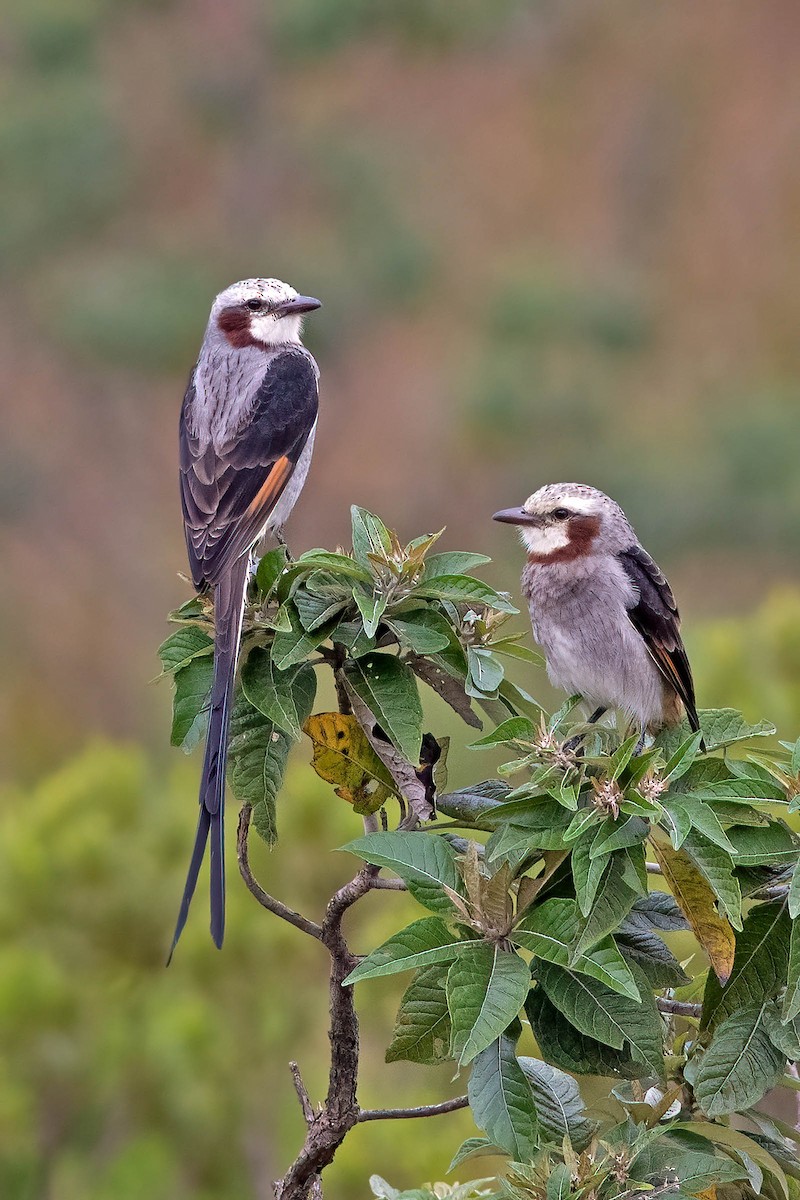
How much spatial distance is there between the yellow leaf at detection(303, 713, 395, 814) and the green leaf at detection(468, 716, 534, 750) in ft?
0.88

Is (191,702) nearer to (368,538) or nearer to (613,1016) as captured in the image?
(368,538)

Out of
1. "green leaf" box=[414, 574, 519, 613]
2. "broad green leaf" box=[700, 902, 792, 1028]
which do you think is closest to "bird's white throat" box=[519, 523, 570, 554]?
"green leaf" box=[414, 574, 519, 613]

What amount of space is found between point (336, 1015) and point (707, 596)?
8.20m

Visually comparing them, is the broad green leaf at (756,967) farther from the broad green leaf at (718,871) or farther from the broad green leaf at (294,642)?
the broad green leaf at (294,642)

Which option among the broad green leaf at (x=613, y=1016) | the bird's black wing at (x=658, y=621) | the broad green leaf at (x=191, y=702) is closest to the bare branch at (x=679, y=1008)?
the broad green leaf at (x=613, y=1016)

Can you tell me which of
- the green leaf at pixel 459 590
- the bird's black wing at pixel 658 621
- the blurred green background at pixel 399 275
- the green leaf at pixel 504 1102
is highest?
the blurred green background at pixel 399 275

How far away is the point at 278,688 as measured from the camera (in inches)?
67.9

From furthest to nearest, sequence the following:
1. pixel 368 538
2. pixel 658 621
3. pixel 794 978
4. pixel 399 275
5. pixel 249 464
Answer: pixel 399 275
pixel 249 464
pixel 658 621
pixel 368 538
pixel 794 978

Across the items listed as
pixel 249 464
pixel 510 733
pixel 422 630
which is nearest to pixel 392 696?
pixel 422 630

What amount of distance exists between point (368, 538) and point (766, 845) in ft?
1.86

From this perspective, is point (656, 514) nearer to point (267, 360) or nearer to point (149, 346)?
point (149, 346)

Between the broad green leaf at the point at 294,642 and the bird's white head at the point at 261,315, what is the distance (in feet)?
5.12

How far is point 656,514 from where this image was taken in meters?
9.92

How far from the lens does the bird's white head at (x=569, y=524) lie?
2514mm
